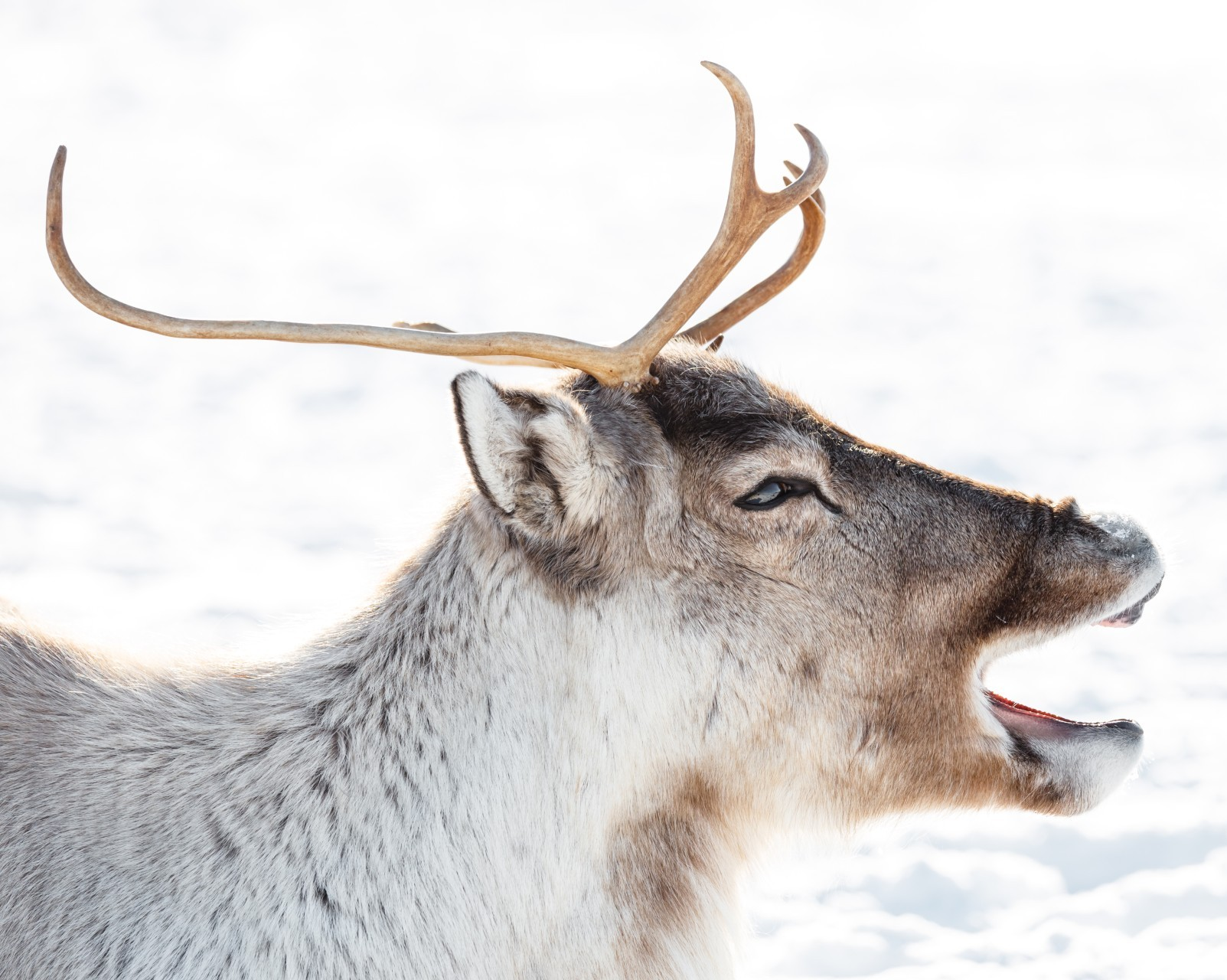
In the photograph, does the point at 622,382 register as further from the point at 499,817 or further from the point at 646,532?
the point at 499,817

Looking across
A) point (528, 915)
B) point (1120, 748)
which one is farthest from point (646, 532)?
point (1120, 748)

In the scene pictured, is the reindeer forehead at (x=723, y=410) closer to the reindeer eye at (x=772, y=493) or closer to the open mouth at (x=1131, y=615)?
the reindeer eye at (x=772, y=493)

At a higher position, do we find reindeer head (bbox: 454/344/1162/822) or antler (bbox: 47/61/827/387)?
antler (bbox: 47/61/827/387)

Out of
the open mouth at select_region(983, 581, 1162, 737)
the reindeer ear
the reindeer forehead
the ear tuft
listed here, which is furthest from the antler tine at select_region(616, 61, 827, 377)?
the open mouth at select_region(983, 581, 1162, 737)

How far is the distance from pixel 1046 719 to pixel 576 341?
7.41 feet

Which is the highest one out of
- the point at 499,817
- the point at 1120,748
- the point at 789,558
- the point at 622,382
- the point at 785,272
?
the point at 785,272

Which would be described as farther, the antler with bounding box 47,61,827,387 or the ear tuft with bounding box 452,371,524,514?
the antler with bounding box 47,61,827,387

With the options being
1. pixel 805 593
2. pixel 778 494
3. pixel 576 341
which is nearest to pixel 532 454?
pixel 576 341

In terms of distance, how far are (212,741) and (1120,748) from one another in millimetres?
3225

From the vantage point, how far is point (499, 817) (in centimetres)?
417

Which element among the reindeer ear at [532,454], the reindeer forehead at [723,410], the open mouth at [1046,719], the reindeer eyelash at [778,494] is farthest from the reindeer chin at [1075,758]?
the reindeer ear at [532,454]

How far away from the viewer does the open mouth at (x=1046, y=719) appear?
4.90 metres

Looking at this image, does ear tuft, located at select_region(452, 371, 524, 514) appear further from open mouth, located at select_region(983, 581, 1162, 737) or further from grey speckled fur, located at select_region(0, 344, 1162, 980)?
open mouth, located at select_region(983, 581, 1162, 737)

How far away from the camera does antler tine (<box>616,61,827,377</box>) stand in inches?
187
